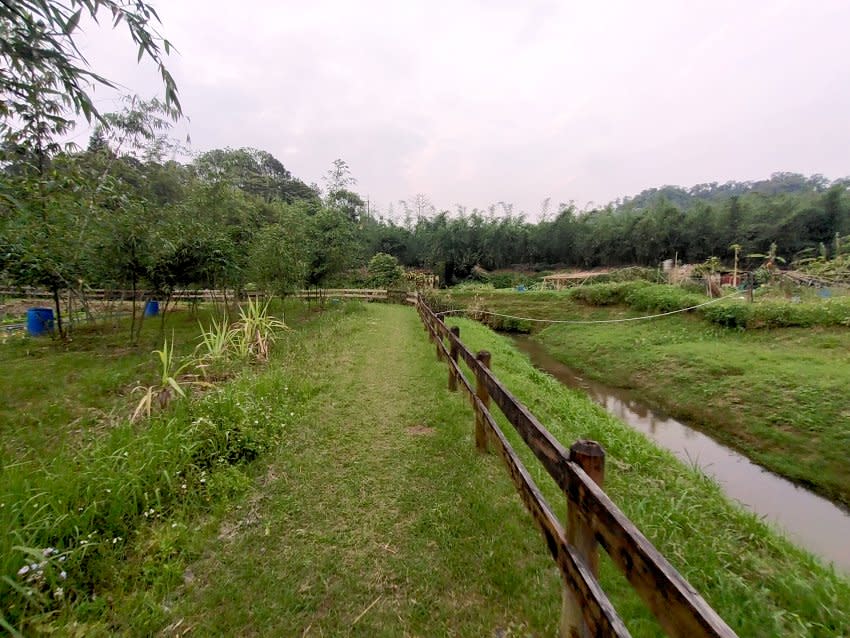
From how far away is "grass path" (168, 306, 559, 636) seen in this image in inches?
70.7

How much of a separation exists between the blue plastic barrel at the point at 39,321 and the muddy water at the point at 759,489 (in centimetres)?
1494

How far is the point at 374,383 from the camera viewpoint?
17.7 ft

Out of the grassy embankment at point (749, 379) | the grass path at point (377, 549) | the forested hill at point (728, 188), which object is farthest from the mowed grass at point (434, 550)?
→ the forested hill at point (728, 188)

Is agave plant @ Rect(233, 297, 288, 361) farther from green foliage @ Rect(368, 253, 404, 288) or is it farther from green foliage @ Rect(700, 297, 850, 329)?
green foliage @ Rect(368, 253, 404, 288)

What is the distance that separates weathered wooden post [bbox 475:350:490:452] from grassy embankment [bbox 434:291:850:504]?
4.18 metres

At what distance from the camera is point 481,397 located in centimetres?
328

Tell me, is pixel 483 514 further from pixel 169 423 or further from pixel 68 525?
pixel 169 423

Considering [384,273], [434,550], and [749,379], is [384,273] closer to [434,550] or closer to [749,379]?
[749,379]

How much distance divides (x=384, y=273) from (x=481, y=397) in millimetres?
20547

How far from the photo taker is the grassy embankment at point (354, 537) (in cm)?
181

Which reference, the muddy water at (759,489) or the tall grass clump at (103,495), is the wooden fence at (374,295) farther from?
the tall grass clump at (103,495)

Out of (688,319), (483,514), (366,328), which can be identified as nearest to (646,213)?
(688,319)

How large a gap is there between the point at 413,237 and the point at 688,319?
2472cm

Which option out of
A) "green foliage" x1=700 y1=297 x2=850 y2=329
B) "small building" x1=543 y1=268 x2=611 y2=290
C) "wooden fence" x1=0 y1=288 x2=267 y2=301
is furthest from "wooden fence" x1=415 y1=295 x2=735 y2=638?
"small building" x1=543 y1=268 x2=611 y2=290
